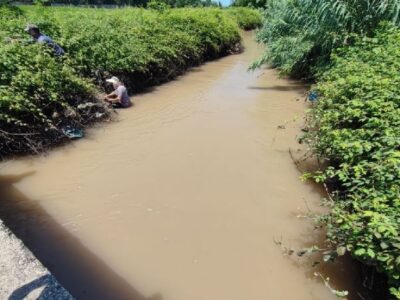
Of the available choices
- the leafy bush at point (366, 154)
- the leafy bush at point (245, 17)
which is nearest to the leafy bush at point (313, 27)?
the leafy bush at point (366, 154)

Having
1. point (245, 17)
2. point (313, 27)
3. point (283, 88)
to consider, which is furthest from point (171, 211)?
point (245, 17)

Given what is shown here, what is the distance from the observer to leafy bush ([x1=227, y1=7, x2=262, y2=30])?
93.1ft

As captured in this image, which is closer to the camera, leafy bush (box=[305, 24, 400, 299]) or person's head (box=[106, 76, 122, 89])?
leafy bush (box=[305, 24, 400, 299])

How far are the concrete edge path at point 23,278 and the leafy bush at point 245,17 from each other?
26899 millimetres

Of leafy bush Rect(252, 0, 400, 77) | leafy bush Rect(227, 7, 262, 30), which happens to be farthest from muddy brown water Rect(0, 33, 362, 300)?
leafy bush Rect(227, 7, 262, 30)

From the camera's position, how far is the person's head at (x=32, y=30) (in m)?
Result: 6.88

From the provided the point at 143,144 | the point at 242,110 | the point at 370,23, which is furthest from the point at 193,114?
the point at 370,23

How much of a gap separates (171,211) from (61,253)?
1308 mm

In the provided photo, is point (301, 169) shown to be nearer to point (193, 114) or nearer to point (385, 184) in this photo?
point (385, 184)

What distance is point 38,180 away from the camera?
5.08 metres

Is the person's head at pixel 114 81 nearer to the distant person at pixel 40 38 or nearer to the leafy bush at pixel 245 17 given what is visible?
the distant person at pixel 40 38

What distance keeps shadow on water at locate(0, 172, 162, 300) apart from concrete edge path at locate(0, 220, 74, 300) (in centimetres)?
4

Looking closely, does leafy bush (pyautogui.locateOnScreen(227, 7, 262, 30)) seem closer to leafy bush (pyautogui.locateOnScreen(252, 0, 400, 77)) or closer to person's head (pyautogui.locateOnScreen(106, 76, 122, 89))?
leafy bush (pyautogui.locateOnScreen(252, 0, 400, 77))

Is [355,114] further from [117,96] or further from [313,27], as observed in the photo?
[313,27]
